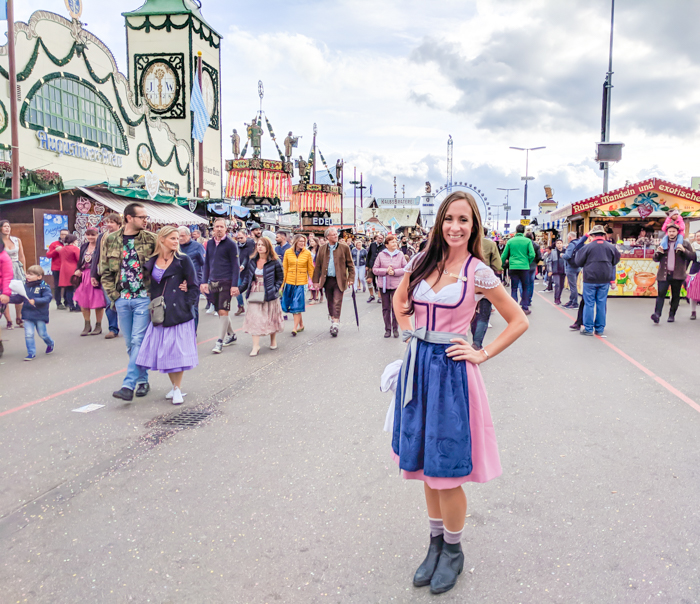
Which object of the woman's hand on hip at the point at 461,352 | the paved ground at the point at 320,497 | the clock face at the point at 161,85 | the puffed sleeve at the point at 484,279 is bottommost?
the paved ground at the point at 320,497

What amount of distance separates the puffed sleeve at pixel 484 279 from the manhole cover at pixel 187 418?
124 inches

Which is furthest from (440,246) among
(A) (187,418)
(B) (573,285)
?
(B) (573,285)

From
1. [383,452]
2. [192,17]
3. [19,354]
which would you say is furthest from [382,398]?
[192,17]

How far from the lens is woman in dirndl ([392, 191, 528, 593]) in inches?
95.2

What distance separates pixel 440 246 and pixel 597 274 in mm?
7416

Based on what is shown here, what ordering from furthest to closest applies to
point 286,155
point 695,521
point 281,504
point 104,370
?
1. point 286,155
2. point 104,370
3. point 281,504
4. point 695,521

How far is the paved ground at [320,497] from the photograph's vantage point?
2555mm

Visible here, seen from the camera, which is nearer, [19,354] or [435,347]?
[435,347]

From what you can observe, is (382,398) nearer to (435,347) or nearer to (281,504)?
(281,504)

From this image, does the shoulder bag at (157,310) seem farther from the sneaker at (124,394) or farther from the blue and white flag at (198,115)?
the blue and white flag at (198,115)

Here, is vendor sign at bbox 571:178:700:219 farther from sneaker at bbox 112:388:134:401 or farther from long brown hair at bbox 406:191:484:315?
long brown hair at bbox 406:191:484:315

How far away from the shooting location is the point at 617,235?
2033 centimetres

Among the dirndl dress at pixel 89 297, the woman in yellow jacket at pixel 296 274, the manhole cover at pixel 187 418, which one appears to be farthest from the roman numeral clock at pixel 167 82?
the manhole cover at pixel 187 418

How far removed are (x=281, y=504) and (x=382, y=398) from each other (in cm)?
232
